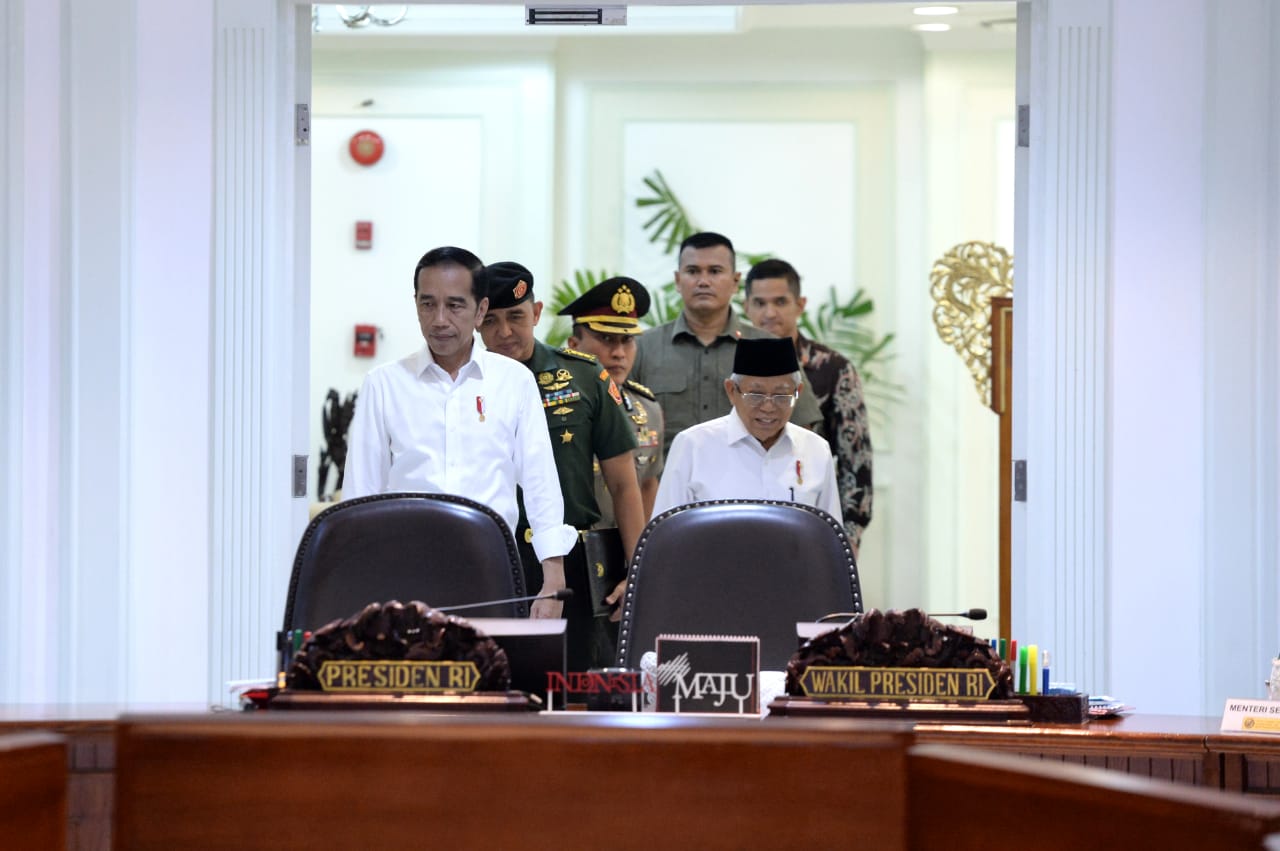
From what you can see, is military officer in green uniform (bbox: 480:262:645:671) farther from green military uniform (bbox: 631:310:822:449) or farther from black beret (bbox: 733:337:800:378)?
green military uniform (bbox: 631:310:822:449)

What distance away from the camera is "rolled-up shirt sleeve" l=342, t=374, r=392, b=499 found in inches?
141

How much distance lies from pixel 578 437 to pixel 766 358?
2.14 ft

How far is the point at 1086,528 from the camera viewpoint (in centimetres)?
386

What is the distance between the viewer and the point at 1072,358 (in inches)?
152

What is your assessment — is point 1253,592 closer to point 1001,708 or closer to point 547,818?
point 1001,708

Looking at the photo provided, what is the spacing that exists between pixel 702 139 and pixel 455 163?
3.80 ft

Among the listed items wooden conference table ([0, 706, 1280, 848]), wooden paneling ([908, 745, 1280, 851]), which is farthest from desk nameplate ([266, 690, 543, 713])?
wooden paneling ([908, 745, 1280, 851])

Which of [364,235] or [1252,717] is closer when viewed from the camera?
[1252,717]

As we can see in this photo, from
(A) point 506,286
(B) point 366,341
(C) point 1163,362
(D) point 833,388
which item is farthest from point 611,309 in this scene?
(B) point 366,341

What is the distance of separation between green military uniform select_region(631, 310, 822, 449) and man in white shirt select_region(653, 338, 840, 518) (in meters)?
1.18

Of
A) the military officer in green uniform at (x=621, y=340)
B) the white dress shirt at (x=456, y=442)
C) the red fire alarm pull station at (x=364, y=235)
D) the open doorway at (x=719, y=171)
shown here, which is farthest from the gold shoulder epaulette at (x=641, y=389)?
the red fire alarm pull station at (x=364, y=235)

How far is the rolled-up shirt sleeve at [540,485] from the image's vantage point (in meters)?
3.65

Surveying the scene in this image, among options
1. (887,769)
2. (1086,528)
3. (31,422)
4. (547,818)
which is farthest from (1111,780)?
(31,422)

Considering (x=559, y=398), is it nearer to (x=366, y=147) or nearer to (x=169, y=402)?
(x=169, y=402)
